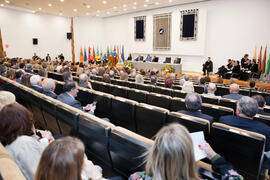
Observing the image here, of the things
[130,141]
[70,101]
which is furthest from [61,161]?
[70,101]

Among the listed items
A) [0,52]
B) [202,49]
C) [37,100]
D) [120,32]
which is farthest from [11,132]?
[120,32]

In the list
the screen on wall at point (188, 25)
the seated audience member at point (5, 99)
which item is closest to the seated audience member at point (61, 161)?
the seated audience member at point (5, 99)

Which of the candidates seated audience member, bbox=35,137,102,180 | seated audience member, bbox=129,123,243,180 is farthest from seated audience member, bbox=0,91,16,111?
seated audience member, bbox=129,123,243,180

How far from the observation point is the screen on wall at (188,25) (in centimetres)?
1276

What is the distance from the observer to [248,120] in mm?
2170

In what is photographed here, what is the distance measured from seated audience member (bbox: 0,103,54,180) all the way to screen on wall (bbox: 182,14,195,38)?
1312cm

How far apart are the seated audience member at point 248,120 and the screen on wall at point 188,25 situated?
38.4 ft

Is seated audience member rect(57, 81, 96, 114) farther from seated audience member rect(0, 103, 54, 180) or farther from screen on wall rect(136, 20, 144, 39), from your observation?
screen on wall rect(136, 20, 144, 39)

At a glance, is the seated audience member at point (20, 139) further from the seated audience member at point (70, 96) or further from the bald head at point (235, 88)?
the bald head at point (235, 88)

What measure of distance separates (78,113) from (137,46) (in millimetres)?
15070

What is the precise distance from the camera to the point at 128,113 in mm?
2842

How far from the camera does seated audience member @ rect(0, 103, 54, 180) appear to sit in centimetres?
126

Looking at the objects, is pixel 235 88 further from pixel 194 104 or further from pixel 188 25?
pixel 188 25

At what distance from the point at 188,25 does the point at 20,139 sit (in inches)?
530
